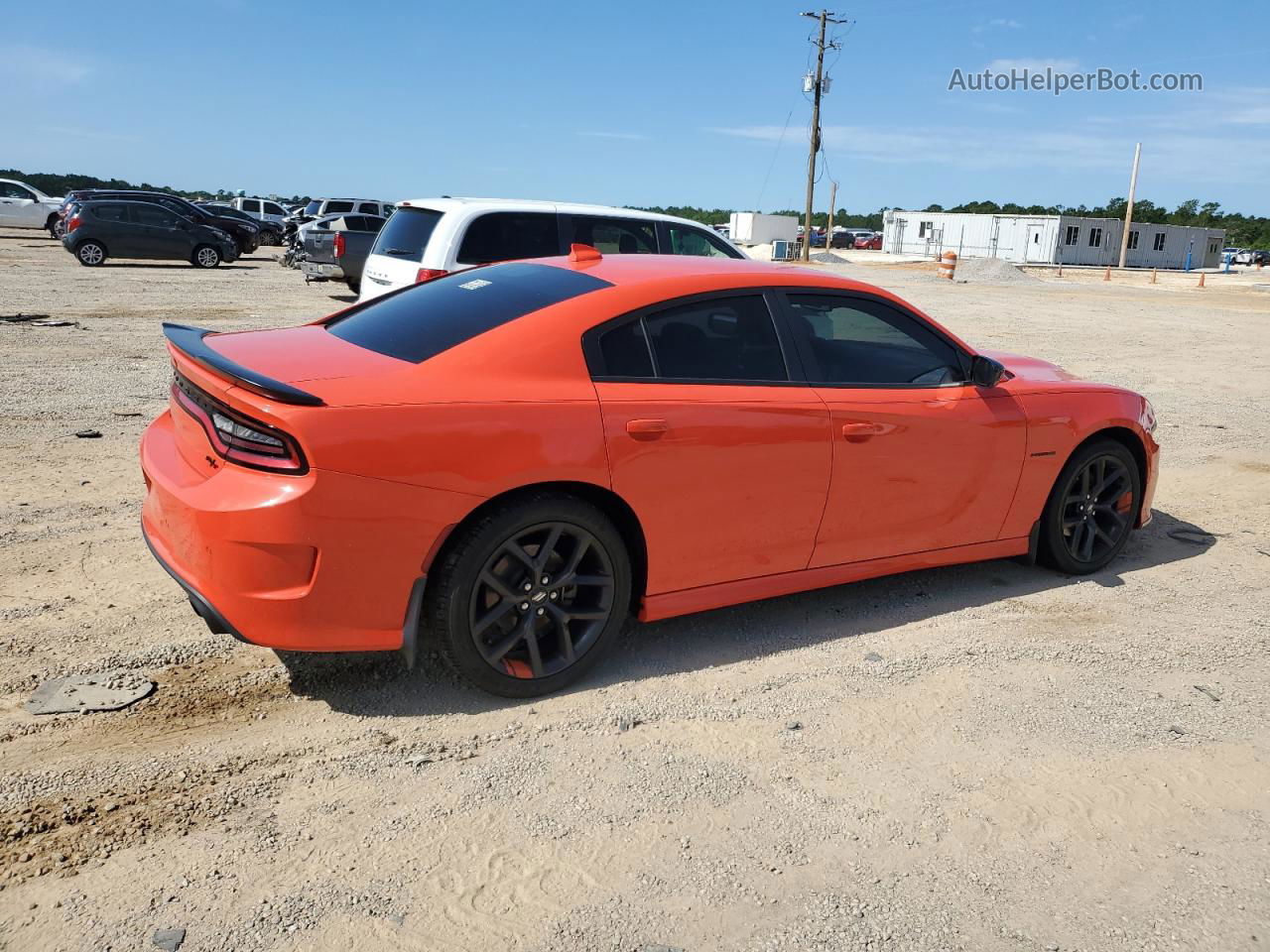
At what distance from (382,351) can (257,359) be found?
17.4 inches

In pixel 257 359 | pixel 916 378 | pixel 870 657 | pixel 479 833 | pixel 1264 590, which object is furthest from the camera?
pixel 1264 590

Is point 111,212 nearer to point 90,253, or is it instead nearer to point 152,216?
point 152,216

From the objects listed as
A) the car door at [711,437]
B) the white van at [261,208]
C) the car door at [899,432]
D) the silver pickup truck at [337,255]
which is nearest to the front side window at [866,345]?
the car door at [899,432]

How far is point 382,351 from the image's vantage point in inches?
151

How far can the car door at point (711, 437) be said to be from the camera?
3.83 metres

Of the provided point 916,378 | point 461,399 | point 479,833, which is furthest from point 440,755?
point 916,378

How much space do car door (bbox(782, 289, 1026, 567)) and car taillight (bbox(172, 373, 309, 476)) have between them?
2170 millimetres

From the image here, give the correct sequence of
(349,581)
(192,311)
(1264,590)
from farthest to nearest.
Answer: (192,311), (1264,590), (349,581)

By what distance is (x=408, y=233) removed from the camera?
10.1 meters

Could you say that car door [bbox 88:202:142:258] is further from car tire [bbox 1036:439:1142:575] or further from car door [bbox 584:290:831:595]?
car tire [bbox 1036:439:1142:575]

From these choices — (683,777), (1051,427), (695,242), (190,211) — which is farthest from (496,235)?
(190,211)

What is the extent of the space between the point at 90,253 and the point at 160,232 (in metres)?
1.67

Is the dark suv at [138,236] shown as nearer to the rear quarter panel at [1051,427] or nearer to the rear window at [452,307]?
the rear window at [452,307]

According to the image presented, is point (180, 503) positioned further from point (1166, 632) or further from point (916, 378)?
point (1166, 632)
